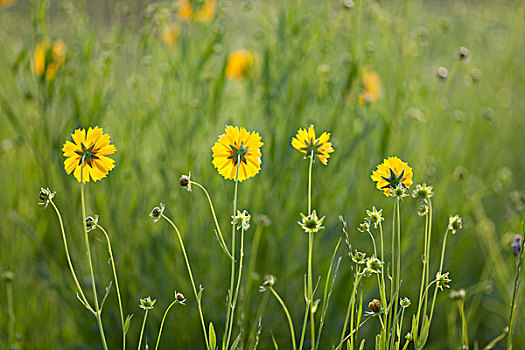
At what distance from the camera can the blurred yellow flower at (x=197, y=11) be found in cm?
145

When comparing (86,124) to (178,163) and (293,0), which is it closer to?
(178,163)

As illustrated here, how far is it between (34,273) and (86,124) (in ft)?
1.89

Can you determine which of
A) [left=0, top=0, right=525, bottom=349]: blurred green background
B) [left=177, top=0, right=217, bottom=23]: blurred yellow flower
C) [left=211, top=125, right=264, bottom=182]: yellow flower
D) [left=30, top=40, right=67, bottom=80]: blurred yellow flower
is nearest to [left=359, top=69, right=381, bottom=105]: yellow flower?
[left=0, top=0, right=525, bottom=349]: blurred green background

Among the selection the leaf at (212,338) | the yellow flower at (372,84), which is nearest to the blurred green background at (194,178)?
the yellow flower at (372,84)

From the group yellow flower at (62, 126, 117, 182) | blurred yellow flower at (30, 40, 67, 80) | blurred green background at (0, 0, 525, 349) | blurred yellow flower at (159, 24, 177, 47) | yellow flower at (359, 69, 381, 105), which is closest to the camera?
yellow flower at (62, 126, 117, 182)

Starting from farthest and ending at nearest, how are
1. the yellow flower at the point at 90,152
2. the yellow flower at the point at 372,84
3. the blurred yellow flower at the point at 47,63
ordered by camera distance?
the yellow flower at the point at 372,84 < the blurred yellow flower at the point at 47,63 < the yellow flower at the point at 90,152

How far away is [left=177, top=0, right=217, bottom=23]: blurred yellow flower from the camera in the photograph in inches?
57.0

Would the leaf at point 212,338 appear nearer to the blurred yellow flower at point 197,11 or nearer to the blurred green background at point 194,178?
the blurred green background at point 194,178

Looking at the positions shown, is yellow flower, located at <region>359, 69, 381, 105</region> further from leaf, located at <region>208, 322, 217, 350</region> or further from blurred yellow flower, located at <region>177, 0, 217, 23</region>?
leaf, located at <region>208, 322, 217, 350</region>

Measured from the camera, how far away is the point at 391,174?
0.79m

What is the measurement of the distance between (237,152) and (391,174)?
0.72 feet

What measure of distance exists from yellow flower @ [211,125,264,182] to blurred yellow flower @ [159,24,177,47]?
86 centimetres

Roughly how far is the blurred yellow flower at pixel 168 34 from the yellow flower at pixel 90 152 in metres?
0.84

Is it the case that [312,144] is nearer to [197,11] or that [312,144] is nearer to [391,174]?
[391,174]
